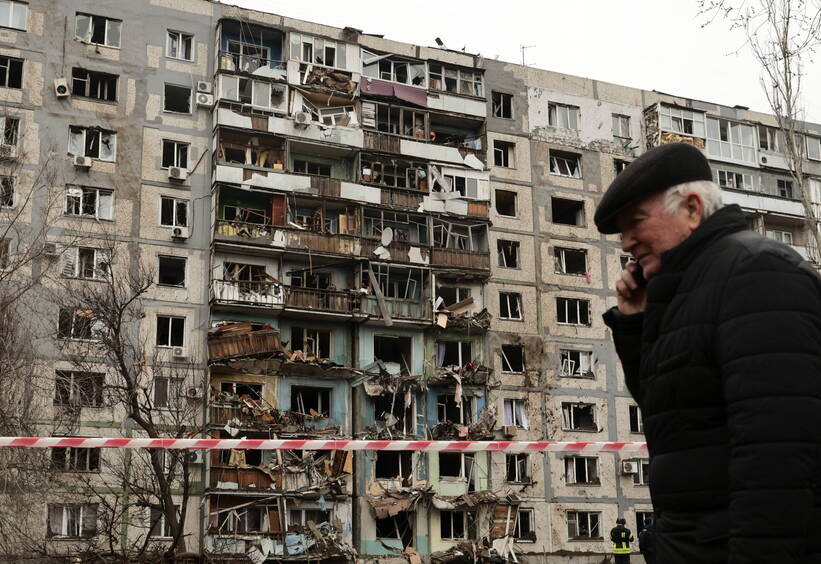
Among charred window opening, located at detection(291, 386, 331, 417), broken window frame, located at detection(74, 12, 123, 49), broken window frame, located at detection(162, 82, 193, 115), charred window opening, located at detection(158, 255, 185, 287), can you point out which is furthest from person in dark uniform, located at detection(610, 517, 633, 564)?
broken window frame, located at detection(74, 12, 123, 49)

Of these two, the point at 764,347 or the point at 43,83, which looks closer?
the point at 764,347

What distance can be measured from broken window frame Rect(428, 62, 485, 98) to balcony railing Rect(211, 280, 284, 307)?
1347cm

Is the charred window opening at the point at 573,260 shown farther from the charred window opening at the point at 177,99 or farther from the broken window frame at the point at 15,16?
the broken window frame at the point at 15,16

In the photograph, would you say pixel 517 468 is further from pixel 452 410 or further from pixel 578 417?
pixel 578 417

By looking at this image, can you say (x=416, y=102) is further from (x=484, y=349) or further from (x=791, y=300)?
(x=791, y=300)

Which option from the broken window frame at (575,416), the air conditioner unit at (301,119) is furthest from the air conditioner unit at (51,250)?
the broken window frame at (575,416)

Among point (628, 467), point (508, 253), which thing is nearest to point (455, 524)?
point (628, 467)

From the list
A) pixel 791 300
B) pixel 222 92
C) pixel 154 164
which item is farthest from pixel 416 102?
pixel 791 300

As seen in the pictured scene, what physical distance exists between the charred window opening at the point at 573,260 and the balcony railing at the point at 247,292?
14783 mm

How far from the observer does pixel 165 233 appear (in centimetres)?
4134

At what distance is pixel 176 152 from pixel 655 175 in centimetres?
4070

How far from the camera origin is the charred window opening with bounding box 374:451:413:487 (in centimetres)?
4206

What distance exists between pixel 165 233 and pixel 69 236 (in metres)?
3.76

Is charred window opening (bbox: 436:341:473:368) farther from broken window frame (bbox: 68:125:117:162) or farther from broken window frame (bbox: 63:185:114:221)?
broken window frame (bbox: 68:125:117:162)
